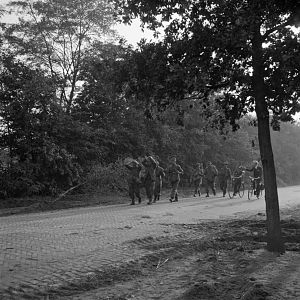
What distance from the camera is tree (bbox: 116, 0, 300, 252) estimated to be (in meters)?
6.91

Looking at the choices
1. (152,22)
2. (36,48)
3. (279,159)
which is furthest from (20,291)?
(279,159)

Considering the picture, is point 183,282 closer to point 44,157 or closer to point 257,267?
point 257,267

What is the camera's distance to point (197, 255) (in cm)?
762

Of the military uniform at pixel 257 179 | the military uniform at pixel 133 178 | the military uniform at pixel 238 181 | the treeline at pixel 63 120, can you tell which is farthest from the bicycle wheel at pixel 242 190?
the military uniform at pixel 133 178

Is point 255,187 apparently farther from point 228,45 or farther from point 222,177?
point 228,45

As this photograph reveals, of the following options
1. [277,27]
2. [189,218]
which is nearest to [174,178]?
[189,218]

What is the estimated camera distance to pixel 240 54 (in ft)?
24.1

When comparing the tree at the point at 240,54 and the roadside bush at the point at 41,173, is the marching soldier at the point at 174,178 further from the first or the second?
the tree at the point at 240,54

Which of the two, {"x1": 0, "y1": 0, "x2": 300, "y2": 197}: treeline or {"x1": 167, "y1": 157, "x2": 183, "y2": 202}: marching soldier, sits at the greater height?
{"x1": 0, "y1": 0, "x2": 300, "y2": 197}: treeline

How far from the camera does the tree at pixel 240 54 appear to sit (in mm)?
6910

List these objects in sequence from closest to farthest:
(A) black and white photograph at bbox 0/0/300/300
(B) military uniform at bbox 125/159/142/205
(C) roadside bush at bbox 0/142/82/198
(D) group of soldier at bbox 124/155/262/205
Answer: (A) black and white photograph at bbox 0/0/300/300 < (C) roadside bush at bbox 0/142/82/198 < (B) military uniform at bbox 125/159/142/205 < (D) group of soldier at bbox 124/155/262/205

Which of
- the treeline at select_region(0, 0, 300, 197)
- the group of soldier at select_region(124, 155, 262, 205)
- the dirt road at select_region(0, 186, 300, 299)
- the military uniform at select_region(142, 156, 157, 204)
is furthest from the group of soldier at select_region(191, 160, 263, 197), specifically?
the dirt road at select_region(0, 186, 300, 299)

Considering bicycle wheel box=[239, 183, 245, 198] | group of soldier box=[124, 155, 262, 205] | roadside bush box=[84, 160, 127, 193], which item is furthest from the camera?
bicycle wheel box=[239, 183, 245, 198]

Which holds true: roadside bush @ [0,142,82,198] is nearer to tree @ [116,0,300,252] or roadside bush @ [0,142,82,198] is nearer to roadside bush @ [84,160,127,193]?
roadside bush @ [84,160,127,193]
